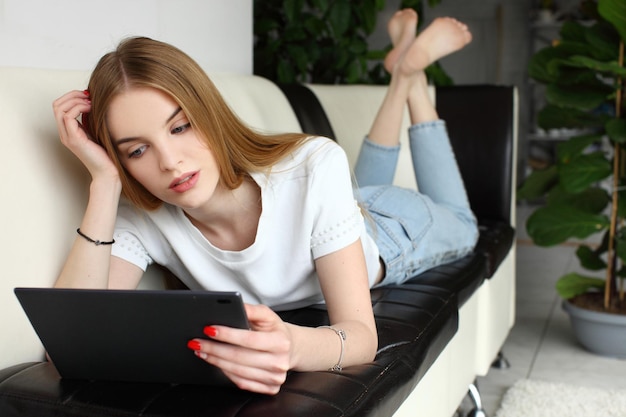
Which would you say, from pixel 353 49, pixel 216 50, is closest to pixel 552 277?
pixel 353 49

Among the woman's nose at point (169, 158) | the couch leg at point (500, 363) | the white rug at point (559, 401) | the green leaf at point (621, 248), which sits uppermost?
the woman's nose at point (169, 158)

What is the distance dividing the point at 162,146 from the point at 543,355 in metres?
2.04

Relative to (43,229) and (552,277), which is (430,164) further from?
(552,277)

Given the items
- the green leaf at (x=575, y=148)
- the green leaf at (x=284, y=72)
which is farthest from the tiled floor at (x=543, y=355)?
the green leaf at (x=284, y=72)

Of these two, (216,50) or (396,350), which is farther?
(216,50)

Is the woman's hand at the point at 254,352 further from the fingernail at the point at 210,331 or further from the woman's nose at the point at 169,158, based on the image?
the woman's nose at the point at 169,158

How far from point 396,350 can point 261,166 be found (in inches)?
15.0

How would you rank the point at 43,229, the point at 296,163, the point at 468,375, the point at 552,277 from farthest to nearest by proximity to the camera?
the point at 552,277 < the point at 468,375 < the point at 296,163 < the point at 43,229

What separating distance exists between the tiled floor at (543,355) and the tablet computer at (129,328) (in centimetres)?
144

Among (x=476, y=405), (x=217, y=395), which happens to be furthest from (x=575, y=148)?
(x=217, y=395)

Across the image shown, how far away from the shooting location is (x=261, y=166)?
53.9 inches

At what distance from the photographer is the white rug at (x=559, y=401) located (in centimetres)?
221

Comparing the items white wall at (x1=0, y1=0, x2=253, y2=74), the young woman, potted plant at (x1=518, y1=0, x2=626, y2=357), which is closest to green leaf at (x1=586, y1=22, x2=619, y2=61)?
potted plant at (x1=518, y1=0, x2=626, y2=357)

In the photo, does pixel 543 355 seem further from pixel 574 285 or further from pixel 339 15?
pixel 339 15
